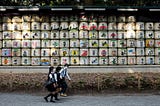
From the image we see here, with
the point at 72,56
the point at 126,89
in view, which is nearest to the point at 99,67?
the point at 72,56

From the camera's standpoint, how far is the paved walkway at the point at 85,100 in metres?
15.5

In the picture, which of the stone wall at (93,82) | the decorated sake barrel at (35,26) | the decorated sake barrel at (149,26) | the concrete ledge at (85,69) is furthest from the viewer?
the decorated sake barrel at (149,26)

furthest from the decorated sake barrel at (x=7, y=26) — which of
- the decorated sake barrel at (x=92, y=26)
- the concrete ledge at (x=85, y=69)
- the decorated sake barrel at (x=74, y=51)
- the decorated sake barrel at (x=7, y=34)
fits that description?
the decorated sake barrel at (x=92, y=26)

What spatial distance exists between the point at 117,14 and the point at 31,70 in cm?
634

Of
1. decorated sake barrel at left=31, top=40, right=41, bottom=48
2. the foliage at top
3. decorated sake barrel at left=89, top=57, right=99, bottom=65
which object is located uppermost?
the foliage at top

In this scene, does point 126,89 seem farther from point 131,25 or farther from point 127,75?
point 131,25

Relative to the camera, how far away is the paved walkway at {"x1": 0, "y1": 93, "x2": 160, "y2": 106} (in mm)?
15461

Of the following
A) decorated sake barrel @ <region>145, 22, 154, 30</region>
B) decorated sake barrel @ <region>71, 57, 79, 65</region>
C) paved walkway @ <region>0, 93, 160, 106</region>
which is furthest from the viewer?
decorated sake barrel @ <region>145, 22, 154, 30</region>

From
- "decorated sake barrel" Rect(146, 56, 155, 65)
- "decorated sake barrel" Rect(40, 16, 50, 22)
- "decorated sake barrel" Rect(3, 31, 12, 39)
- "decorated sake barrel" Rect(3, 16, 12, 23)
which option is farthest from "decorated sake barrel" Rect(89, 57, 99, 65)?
"decorated sake barrel" Rect(3, 16, 12, 23)

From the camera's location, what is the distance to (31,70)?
72.8 feet

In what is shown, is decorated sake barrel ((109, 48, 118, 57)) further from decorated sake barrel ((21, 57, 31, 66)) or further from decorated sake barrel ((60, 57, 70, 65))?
decorated sake barrel ((21, 57, 31, 66))

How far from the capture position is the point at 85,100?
55.1 ft

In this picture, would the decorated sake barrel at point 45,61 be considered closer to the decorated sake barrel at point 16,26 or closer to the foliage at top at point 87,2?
the decorated sake barrel at point 16,26

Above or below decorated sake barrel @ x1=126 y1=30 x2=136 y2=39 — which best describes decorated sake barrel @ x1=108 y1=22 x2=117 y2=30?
above
